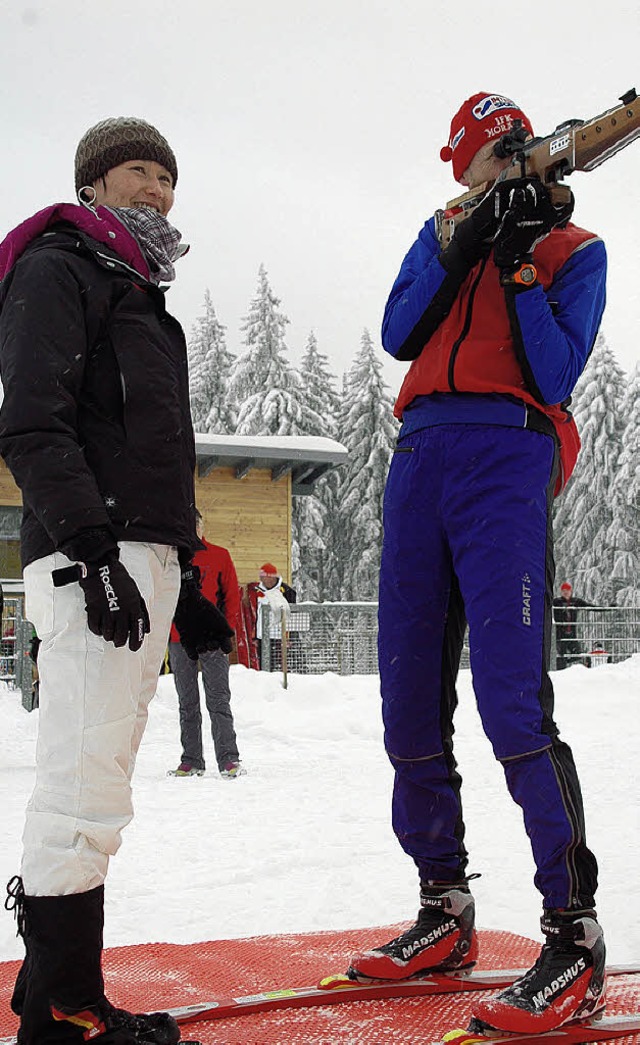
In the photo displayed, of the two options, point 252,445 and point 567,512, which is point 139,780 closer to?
point 252,445

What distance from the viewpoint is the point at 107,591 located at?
1.96m

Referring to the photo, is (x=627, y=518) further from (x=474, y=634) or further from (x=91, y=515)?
(x=91, y=515)

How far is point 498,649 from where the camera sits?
2.30m

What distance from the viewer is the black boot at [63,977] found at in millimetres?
1909

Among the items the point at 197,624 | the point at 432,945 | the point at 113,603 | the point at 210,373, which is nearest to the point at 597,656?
the point at 432,945

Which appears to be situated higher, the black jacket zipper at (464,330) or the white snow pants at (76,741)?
the black jacket zipper at (464,330)

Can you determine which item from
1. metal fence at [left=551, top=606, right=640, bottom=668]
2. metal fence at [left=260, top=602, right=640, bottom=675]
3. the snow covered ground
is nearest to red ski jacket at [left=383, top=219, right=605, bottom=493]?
the snow covered ground

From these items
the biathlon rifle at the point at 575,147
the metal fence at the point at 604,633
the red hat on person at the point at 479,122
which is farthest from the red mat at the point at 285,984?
the metal fence at the point at 604,633

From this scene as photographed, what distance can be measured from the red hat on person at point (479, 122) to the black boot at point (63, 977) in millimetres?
2167

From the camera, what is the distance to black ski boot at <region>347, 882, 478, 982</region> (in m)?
2.45

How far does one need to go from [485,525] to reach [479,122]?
1162mm

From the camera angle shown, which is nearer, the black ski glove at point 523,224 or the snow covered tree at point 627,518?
the black ski glove at point 523,224

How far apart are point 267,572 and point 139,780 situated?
7.65 m

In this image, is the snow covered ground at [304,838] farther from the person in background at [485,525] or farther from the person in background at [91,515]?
the person in background at [91,515]
